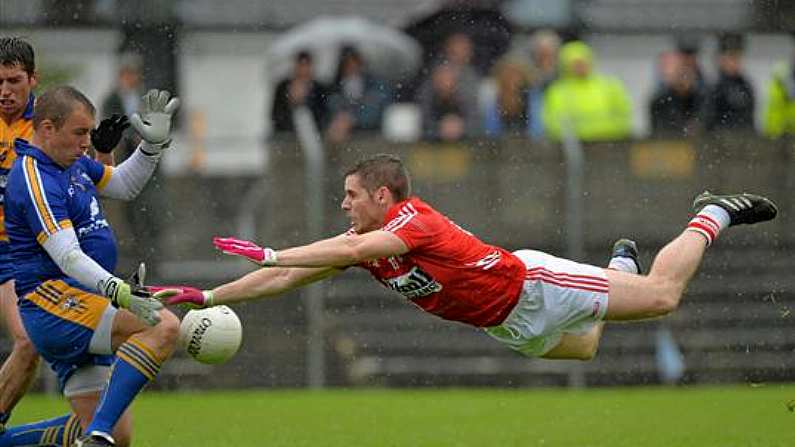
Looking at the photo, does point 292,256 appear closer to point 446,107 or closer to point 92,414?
point 92,414

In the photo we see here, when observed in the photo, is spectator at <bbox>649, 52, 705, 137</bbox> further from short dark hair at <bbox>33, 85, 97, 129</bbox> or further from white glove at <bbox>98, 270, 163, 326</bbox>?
white glove at <bbox>98, 270, 163, 326</bbox>

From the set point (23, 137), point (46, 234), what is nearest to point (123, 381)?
point (46, 234)

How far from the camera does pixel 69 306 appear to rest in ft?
26.3

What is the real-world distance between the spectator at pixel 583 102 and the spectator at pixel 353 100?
64.9 inches

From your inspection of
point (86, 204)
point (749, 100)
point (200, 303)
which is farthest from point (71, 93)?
point (749, 100)

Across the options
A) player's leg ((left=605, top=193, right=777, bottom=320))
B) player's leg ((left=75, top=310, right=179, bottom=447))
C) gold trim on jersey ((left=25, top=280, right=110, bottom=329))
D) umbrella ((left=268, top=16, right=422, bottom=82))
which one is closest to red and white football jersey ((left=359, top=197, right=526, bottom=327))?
player's leg ((left=605, top=193, right=777, bottom=320))

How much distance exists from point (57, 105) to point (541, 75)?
336 inches

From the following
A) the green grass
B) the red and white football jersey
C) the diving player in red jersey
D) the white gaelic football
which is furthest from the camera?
the green grass

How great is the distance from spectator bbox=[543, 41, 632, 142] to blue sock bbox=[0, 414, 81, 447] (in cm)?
773

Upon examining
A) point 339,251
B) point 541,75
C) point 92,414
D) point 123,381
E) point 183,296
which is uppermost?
point 541,75

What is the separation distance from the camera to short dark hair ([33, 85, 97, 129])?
26.0 feet

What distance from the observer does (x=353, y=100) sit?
631 inches

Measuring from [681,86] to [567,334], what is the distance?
6858mm

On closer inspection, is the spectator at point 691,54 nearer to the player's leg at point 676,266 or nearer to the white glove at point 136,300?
the player's leg at point 676,266
